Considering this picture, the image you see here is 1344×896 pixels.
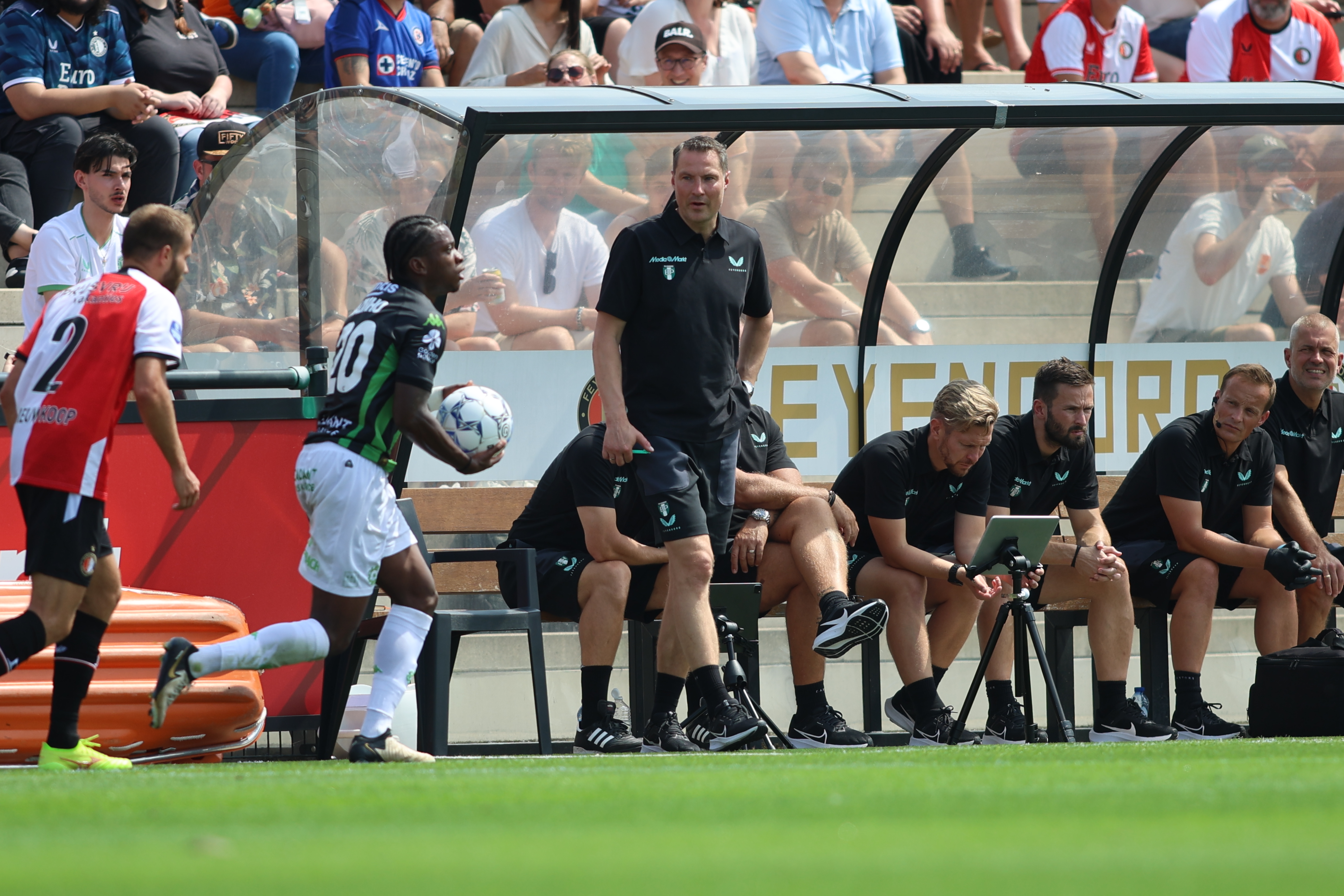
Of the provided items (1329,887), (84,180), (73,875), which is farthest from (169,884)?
(84,180)

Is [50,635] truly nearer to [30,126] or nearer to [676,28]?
[30,126]

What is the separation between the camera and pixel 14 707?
5.94m

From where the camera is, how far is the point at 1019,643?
6.76 m

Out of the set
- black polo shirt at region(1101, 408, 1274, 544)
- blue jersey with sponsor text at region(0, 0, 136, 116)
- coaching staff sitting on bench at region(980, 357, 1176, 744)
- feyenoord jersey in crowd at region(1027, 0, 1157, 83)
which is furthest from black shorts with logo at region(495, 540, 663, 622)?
feyenoord jersey in crowd at region(1027, 0, 1157, 83)

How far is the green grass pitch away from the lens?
271cm

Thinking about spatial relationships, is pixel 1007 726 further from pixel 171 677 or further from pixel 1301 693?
pixel 171 677

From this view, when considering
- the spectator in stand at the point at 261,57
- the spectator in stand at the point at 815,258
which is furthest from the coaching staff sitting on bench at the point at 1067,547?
the spectator in stand at the point at 261,57

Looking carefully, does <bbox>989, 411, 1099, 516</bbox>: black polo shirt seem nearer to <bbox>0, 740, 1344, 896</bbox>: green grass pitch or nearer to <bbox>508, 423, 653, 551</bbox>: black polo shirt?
<bbox>508, 423, 653, 551</bbox>: black polo shirt

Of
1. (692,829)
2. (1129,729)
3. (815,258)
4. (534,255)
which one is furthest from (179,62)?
(692,829)

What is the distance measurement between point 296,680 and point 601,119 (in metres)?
2.69

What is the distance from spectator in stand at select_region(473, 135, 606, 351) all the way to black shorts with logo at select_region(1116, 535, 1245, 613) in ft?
8.89

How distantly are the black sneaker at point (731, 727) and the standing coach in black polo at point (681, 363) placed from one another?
0.16 metres

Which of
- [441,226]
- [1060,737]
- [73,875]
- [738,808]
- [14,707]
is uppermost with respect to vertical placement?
[441,226]

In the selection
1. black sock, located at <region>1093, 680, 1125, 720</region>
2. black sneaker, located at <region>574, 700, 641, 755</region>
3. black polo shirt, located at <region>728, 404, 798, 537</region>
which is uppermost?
black polo shirt, located at <region>728, 404, 798, 537</region>
